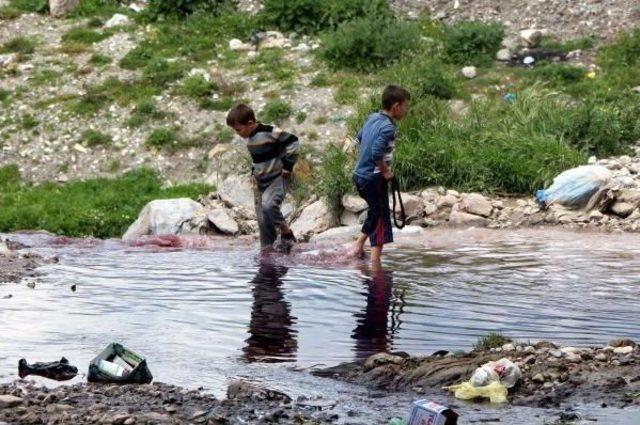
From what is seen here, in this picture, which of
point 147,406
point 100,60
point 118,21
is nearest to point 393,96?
point 147,406

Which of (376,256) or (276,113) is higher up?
(276,113)

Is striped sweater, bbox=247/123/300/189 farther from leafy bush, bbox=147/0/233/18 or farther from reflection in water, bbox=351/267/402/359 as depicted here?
leafy bush, bbox=147/0/233/18

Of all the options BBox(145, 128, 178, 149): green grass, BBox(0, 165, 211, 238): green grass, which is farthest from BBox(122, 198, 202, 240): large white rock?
BBox(145, 128, 178, 149): green grass

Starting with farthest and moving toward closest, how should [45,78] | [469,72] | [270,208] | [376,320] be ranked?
[45,78] < [469,72] < [270,208] < [376,320]

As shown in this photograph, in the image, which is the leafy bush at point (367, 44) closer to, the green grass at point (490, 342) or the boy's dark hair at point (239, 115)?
the boy's dark hair at point (239, 115)

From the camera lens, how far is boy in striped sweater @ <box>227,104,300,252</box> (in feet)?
43.6

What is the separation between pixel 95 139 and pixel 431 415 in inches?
605

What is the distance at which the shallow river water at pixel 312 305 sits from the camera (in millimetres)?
9125

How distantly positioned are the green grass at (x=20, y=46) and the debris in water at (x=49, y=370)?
16.7 metres

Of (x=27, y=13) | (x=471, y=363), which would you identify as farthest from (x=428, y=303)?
(x=27, y=13)

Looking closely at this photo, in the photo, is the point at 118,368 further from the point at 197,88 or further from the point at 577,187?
the point at 197,88

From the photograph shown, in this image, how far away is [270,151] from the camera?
44.5 ft

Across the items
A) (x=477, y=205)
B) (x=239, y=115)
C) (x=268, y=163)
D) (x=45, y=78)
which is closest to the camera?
(x=239, y=115)

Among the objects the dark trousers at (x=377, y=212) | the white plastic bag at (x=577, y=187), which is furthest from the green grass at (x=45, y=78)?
the dark trousers at (x=377, y=212)
